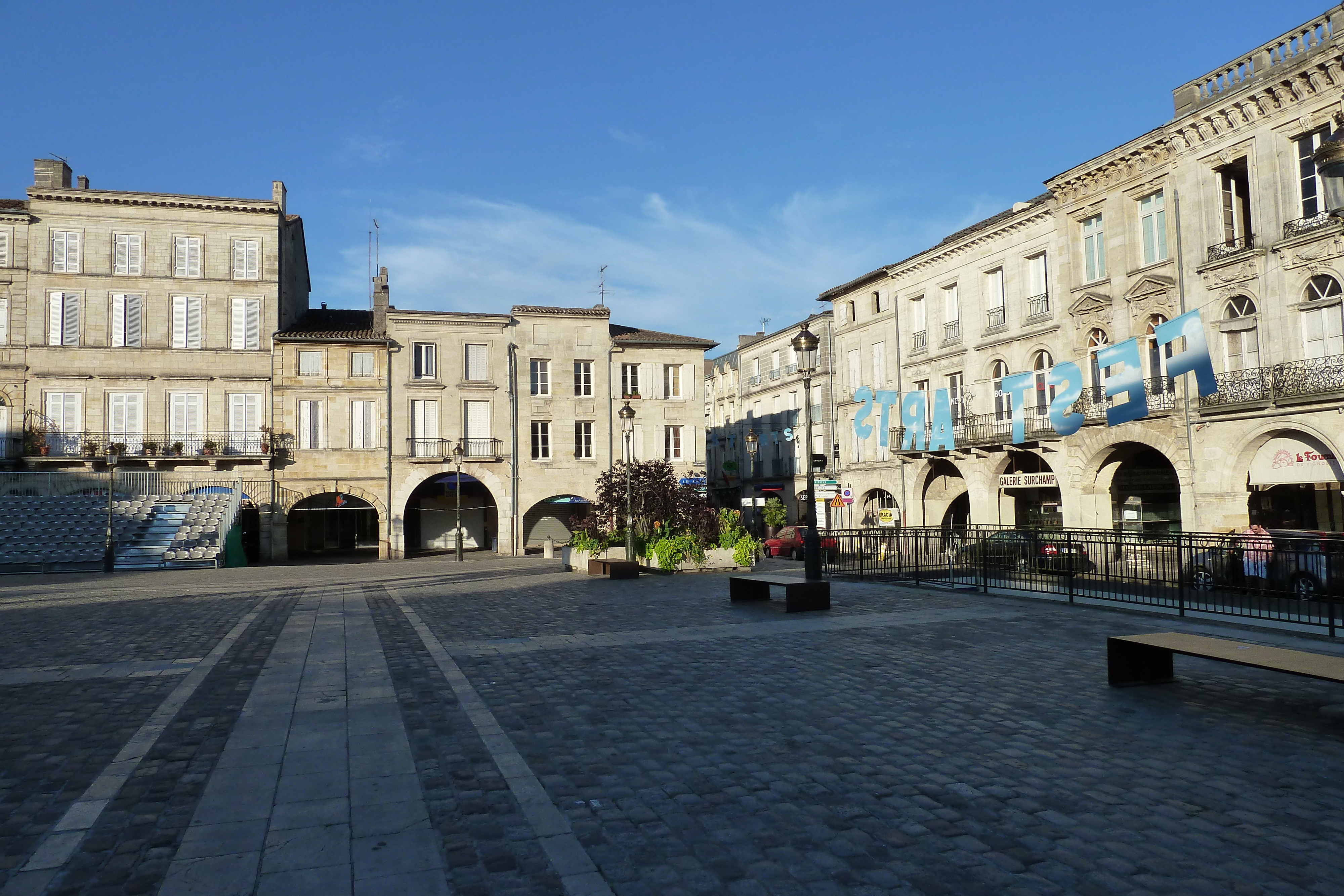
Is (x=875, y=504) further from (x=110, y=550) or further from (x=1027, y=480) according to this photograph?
(x=110, y=550)

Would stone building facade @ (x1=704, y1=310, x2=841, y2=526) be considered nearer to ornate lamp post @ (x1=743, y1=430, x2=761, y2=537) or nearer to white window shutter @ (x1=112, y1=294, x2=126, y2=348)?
ornate lamp post @ (x1=743, y1=430, x2=761, y2=537)

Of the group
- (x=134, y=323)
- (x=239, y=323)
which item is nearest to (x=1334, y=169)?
(x=239, y=323)

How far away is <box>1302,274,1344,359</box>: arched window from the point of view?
21.1 metres

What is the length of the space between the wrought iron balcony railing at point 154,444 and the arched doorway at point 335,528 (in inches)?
122

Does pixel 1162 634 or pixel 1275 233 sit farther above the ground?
pixel 1275 233

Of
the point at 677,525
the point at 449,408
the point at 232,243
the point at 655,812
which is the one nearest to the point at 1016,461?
the point at 677,525

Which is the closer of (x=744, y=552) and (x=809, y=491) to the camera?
(x=809, y=491)

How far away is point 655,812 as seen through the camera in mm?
4734

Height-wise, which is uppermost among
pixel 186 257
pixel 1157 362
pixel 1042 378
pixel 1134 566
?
pixel 186 257

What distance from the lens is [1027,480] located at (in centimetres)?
3066

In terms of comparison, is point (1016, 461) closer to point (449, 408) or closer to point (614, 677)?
point (449, 408)

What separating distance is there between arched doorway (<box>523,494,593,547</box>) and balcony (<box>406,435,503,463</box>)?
311 cm

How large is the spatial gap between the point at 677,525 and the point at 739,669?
13894 mm

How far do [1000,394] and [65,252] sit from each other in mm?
37362
